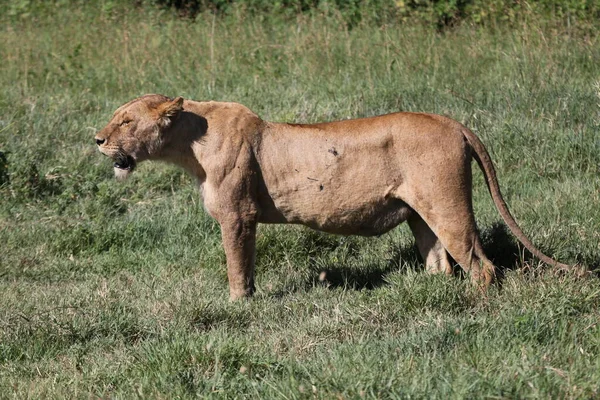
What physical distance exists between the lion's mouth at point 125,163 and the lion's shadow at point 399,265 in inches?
56.3

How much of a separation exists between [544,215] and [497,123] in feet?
5.71

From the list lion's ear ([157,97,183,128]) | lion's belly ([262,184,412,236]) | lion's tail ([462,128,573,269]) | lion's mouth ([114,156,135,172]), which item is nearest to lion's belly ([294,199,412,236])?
lion's belly ([262,184,412,236])

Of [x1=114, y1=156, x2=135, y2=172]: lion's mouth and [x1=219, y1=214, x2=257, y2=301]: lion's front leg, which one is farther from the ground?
[x1=114, y1=156, x2=135, y2=172]: lion's mouth

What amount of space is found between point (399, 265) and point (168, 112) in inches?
74.2

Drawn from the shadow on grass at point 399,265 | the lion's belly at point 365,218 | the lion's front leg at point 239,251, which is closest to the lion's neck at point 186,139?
the lion's front leg at point 239,251

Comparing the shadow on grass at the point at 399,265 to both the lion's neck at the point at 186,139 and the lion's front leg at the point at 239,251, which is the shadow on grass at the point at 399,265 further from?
the lion's neck at the point at 186,139

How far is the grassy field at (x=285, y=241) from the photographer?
4699 millimetres

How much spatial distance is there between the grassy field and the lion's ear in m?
1.13

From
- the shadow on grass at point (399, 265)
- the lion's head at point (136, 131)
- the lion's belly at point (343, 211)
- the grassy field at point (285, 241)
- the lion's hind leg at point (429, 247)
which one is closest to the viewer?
the grassy field at point (285, 241)

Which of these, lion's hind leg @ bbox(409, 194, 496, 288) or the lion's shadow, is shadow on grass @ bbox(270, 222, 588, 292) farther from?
lion's hind leg @ bbox(409, 194, 496, 288)

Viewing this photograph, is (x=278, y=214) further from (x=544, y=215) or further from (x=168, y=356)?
(x=544, y=215)

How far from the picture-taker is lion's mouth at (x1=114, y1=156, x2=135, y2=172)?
20.7 feet

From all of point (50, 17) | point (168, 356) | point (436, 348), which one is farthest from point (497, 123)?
point (50, 17)

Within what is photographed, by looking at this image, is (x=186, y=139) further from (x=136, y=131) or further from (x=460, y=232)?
(x=460, y=232)
